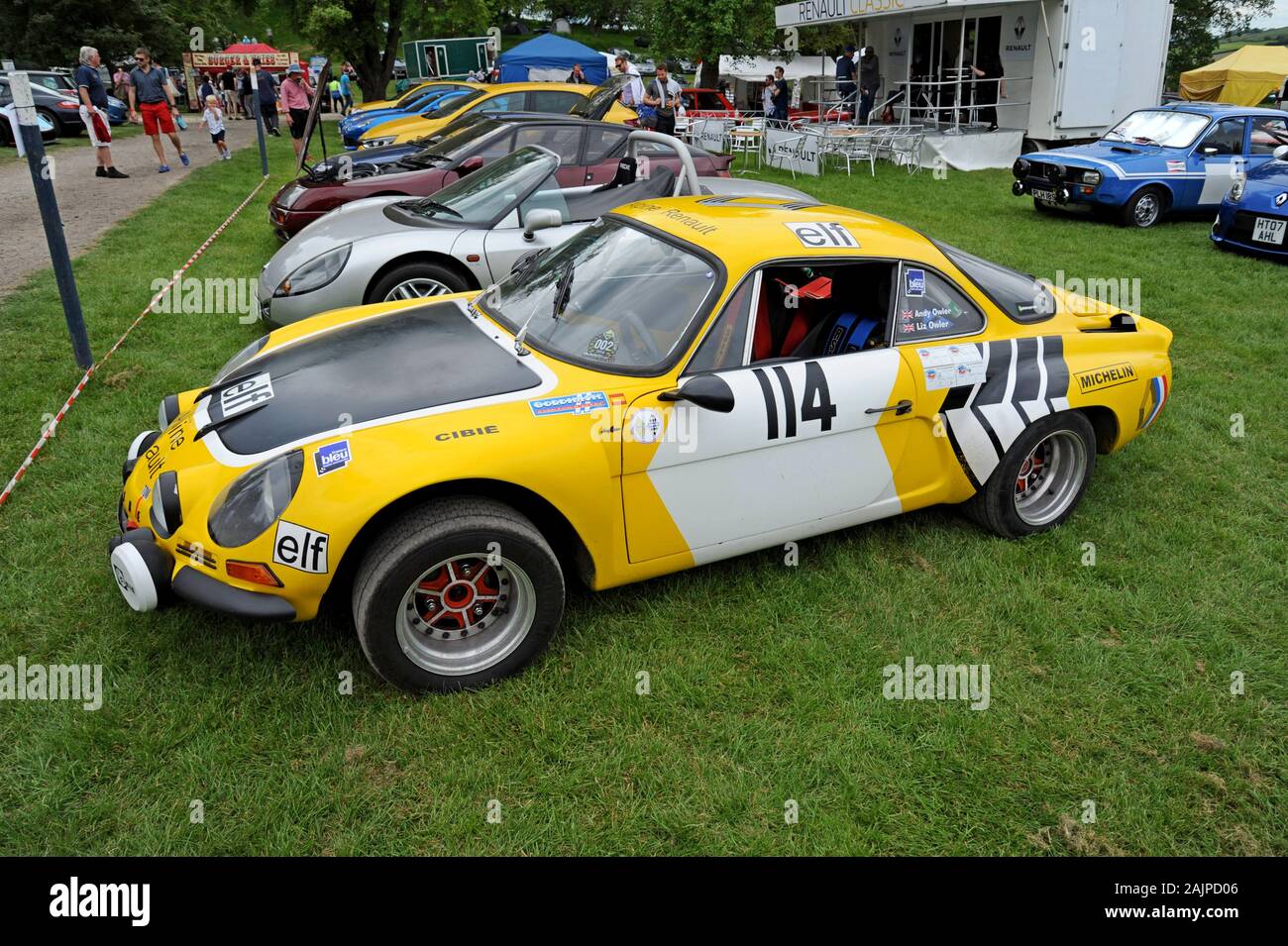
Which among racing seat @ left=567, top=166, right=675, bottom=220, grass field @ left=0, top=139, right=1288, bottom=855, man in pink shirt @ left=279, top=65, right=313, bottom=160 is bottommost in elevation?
grass field @ left=0, top=139, right=1288, bottom=855

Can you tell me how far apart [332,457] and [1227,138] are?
40.9 feet

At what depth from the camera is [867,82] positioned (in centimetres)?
1933

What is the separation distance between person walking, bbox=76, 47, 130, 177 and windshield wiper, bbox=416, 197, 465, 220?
951 cm

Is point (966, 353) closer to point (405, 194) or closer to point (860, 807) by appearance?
point (860, 807)

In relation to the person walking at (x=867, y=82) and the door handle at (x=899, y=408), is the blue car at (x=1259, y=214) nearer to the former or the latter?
the door handle at (x=899, y=408)

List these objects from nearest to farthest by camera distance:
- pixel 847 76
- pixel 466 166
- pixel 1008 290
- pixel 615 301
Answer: pixel 615 301 → pixel 1008 290 → pixel 466 166 → pixel 847 76

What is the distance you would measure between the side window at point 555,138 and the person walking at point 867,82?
1292 centimetres

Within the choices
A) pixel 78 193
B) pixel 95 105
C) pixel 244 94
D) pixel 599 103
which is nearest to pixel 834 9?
pixel 599 103

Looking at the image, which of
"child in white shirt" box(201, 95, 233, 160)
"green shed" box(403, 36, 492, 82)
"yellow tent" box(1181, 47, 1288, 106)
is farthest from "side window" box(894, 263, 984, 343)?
"green shed" box(403, 36, 492, 82)

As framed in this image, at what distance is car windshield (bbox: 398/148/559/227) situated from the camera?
659 cm

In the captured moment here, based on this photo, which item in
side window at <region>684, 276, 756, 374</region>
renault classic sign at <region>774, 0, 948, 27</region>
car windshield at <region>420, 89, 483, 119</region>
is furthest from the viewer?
renault classic sign at <region>774, 0, 948, 27</region>

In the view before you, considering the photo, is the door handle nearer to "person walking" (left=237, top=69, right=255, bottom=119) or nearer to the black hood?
the black hood

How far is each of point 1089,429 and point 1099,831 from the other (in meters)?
2.07

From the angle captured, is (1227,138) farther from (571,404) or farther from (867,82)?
(571,404)
